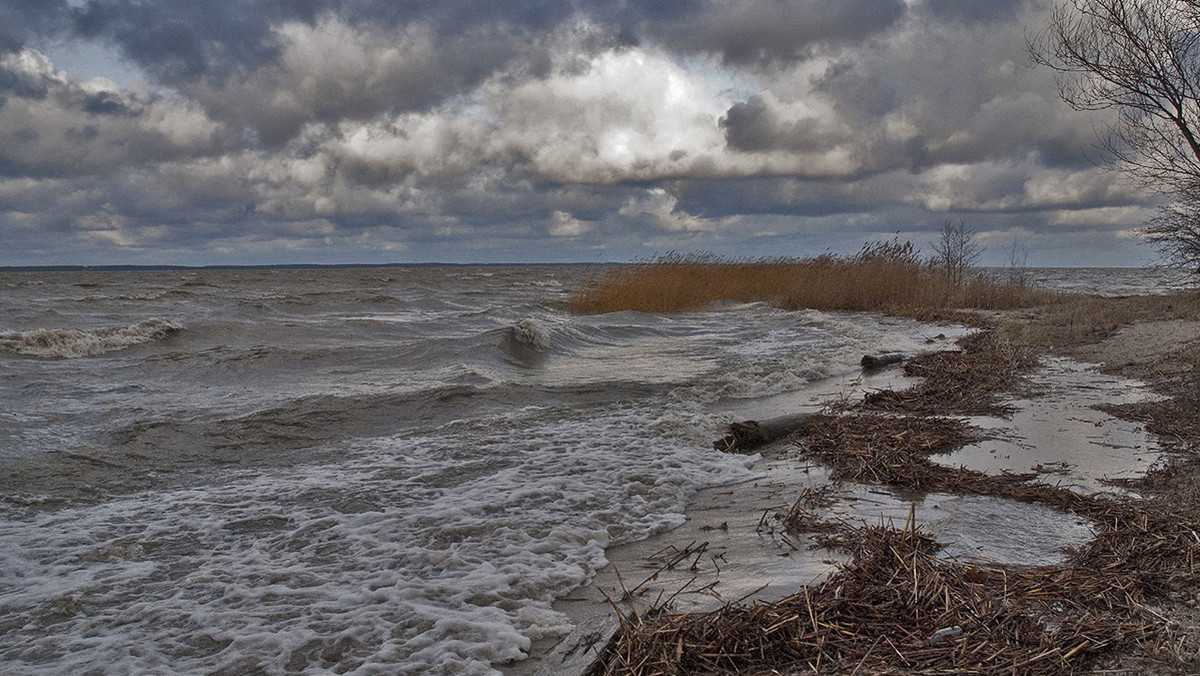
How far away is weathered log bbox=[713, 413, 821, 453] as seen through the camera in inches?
223

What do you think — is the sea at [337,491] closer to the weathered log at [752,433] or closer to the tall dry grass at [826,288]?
the weathered log at [752,433]

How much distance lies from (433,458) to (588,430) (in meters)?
1.48

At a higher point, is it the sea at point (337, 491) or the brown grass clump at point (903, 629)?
the brown grass clump at point (903, 629)

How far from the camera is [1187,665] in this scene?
75.0 inches

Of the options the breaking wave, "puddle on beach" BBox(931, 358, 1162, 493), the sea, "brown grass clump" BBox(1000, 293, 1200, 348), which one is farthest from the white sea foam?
the breaking wave

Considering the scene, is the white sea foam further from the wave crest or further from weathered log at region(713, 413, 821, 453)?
the wave crest

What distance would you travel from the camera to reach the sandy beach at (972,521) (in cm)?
230

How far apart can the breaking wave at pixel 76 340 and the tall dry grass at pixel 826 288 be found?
36.1 ft

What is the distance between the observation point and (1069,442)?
196 inches

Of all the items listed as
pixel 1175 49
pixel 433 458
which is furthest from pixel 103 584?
pixel 1175 49

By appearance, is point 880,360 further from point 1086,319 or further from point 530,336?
point 1086,319

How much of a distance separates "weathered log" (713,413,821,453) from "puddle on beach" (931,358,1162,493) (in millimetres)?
1306

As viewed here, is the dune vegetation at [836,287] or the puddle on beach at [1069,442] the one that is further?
the dune vegetation at [836,287]

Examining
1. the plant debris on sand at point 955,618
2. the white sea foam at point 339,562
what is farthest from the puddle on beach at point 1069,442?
the white sea foam at point 339,562
